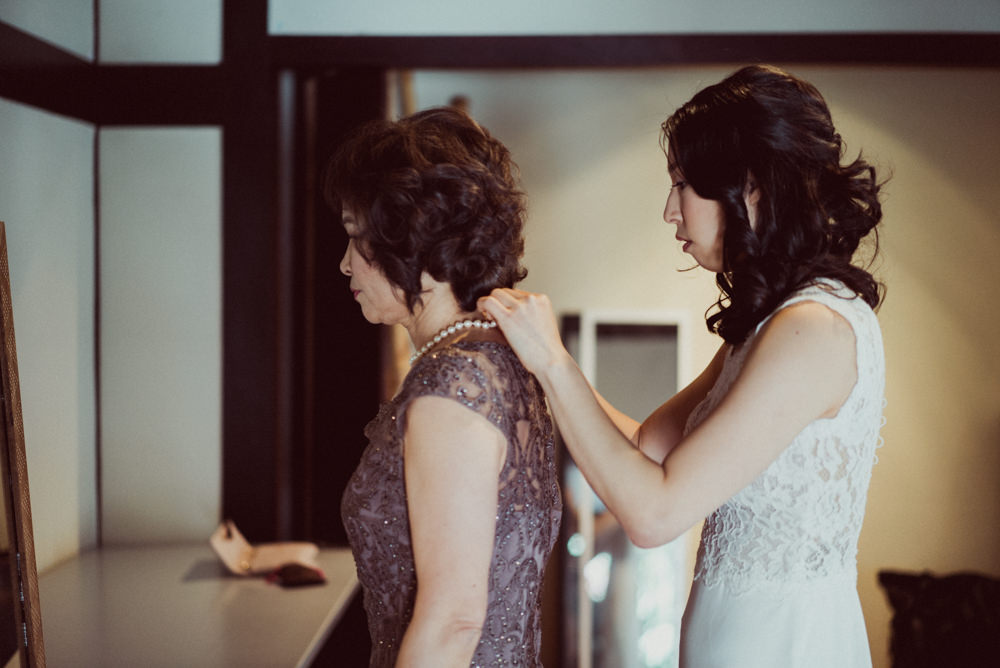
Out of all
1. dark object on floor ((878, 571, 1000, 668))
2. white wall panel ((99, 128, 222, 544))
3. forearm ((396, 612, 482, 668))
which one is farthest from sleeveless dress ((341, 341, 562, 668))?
dark object on floor ((878, 571, 1000, 668))

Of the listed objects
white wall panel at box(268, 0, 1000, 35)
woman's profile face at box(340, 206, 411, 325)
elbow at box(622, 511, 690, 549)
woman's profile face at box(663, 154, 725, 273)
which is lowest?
elbow at box(622, 511, 690, 549)

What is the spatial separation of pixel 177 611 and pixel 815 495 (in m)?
1.35

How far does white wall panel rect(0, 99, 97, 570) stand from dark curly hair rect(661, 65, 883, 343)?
59.8 inches

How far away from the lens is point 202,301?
2.35 metres

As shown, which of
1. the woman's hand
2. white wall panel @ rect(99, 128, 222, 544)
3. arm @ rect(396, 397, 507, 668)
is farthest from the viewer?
white wall panel @ rect(99, 128, 222, 544)

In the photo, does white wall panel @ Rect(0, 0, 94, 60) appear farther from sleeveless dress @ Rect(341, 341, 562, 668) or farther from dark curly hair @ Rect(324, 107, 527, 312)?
sleeveless dress @ Rect(341, 341, 562, 668)

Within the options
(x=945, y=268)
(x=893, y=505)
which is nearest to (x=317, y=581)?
(x=893, y=505)

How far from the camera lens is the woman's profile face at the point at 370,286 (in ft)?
4.06

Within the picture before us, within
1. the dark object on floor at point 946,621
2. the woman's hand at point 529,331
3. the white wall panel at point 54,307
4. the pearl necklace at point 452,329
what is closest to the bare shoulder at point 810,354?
the woman's hand at point 529,331

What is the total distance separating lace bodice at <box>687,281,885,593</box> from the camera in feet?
3.92

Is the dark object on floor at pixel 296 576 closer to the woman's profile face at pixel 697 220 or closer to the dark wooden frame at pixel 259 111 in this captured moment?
the dark wooden frame at pixel 259 111

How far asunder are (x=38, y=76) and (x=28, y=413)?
79cm

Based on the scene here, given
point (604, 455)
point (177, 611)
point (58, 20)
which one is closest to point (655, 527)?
point (604, 455)

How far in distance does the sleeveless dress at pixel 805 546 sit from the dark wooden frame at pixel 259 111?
1255 millimetres
